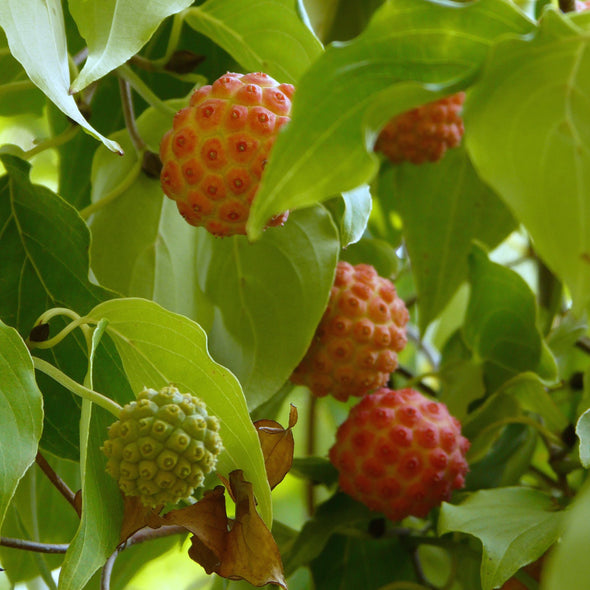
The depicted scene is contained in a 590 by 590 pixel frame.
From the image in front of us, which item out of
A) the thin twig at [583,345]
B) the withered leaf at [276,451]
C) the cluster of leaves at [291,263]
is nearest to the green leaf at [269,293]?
the cluster of leaves at [291,263]

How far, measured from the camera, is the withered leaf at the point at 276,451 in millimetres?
593

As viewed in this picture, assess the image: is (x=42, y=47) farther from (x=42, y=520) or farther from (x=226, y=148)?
(x=42, y=520)

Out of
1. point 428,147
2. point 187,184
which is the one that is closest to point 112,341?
point 187,184

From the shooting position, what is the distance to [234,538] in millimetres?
558

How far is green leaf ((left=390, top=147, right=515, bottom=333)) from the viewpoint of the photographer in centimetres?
100

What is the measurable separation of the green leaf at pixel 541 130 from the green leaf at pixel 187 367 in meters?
0.22

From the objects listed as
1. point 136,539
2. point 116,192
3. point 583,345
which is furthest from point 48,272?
point 583,345

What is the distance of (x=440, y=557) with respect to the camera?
98 cm

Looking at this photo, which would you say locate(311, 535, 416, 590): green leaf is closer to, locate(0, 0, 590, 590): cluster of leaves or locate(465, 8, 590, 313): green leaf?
locate(0, 0, 590, 590): cluster of leaves

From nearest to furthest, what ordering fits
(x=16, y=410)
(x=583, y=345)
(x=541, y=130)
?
(x=541, y=130), (x=16, y=410), (x=583, y=345)

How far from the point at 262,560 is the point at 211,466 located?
0.06 meters

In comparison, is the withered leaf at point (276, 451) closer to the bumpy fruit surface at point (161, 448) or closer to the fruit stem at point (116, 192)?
the bumpy fruit surface at point (161, 448)

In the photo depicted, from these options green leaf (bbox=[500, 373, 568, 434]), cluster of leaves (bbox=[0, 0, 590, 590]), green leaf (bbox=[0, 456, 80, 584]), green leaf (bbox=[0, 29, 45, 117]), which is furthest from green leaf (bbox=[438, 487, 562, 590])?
green leaf (bbox=[0, 29, 45, 117])

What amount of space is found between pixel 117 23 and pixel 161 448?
25 centimetres
